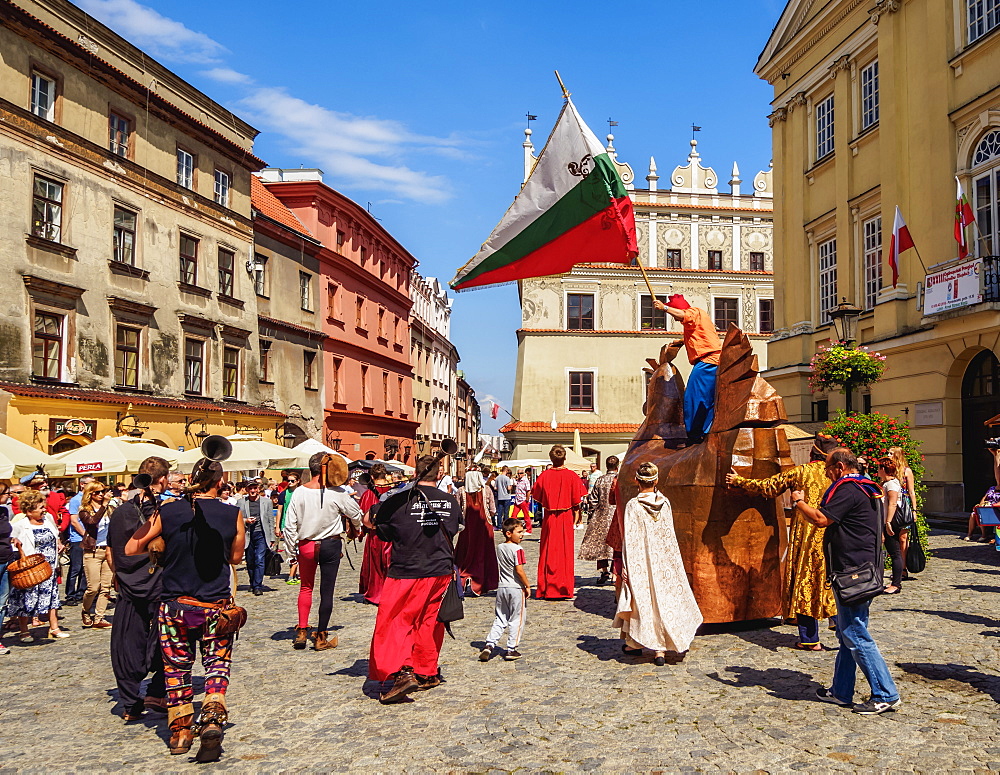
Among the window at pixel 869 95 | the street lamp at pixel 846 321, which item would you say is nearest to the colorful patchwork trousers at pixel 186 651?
the street lamp at pixel 846 321

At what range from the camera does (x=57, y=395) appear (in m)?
19.6

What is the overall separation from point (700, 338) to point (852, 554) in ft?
14.0

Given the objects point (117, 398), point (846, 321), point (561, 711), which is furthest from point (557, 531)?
point (117, 398)

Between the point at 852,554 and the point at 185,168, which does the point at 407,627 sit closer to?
the point at 852,554

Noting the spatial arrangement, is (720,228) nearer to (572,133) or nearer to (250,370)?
(250,370)

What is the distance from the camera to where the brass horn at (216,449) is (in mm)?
5633

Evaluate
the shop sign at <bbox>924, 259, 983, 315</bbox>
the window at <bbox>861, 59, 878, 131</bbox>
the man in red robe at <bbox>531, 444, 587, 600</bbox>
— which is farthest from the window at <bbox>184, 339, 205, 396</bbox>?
the shop sign at <bbox>924, 259, 983, 315</bbox>

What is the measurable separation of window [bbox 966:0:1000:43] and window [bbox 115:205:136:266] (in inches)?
821

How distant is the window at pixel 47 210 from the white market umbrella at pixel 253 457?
7297 mm

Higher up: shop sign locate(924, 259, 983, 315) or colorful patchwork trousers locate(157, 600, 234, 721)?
shop sign locate(924, 259, 983, 315)

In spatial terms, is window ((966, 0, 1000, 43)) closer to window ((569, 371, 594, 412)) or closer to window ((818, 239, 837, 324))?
window ((818, 239, 837, 324))

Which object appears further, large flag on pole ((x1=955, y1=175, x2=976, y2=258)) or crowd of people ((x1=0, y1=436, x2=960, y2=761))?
large flag on pole ((x1=955, y1=175, x2=976, y2=258))

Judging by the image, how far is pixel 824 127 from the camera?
24.1 meters

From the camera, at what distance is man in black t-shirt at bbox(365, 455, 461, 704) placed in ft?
21.4
